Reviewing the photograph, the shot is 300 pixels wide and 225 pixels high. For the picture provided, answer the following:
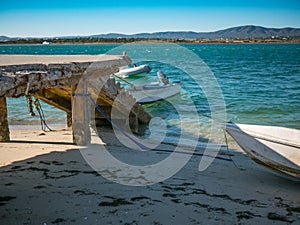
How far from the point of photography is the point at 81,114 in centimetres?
780

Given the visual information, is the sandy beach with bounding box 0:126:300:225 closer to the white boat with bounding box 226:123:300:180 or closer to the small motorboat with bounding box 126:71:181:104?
the white boat with bounding box 226:123:300:180

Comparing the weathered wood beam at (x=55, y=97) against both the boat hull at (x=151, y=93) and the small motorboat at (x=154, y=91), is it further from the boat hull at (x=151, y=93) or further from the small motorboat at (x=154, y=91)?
the boat hull at (x=151, y=93)

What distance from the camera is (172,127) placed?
1258 cm

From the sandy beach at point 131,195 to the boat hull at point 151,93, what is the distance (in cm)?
988

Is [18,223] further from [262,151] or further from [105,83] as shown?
[105,83]

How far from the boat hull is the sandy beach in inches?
389

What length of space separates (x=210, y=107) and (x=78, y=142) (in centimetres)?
1084

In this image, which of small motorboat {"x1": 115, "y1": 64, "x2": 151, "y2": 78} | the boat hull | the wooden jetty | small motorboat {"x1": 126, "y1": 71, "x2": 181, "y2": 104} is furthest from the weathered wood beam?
small motorboat {"x1": 115, "y1": 64, "x2": 151, "y2": 78}

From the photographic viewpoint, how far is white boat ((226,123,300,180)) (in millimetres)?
6332

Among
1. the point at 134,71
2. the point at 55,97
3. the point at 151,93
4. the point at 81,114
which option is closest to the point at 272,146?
the point at 81,114

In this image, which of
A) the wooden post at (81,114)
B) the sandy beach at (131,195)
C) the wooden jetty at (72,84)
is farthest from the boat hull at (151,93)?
the sandy beach at (131,195)

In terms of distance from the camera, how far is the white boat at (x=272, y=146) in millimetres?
6332

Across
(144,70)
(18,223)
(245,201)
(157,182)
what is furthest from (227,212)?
(144,70)

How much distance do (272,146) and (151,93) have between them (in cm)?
1181
